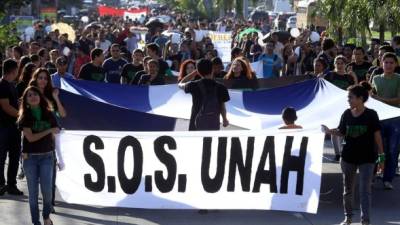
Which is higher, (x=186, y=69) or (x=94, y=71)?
(x=186, y=69)

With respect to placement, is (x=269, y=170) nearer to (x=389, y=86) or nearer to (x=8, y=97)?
(x=389, y=86)

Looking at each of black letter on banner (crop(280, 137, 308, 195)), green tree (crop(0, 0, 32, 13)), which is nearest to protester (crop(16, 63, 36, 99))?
black letter on banner (crop(280, 137, 308, 195))

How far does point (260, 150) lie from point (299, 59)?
11.3m

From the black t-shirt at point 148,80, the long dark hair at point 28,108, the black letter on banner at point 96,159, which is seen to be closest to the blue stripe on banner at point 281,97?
the black t-shirt at point 148,80

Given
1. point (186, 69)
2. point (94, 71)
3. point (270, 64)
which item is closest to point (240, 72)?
point (186, 69)

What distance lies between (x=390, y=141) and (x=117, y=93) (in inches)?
151

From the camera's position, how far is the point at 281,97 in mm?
12852

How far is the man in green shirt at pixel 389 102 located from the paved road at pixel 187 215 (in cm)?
68

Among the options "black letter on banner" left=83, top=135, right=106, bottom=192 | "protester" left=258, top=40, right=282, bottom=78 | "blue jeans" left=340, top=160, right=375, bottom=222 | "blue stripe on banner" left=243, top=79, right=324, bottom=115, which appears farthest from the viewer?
"protester" left=258, top=40, right=282, bottom=78

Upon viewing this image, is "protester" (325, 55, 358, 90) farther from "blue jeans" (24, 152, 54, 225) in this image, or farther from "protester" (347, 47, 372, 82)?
"blue jeans" (24, 152, 54, 225)

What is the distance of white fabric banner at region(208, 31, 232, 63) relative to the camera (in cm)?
2595

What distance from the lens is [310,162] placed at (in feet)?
33.2

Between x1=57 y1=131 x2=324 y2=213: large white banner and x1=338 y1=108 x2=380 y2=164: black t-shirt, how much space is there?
0.61 metres

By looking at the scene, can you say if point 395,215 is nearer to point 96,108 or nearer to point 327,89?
point 327,89
